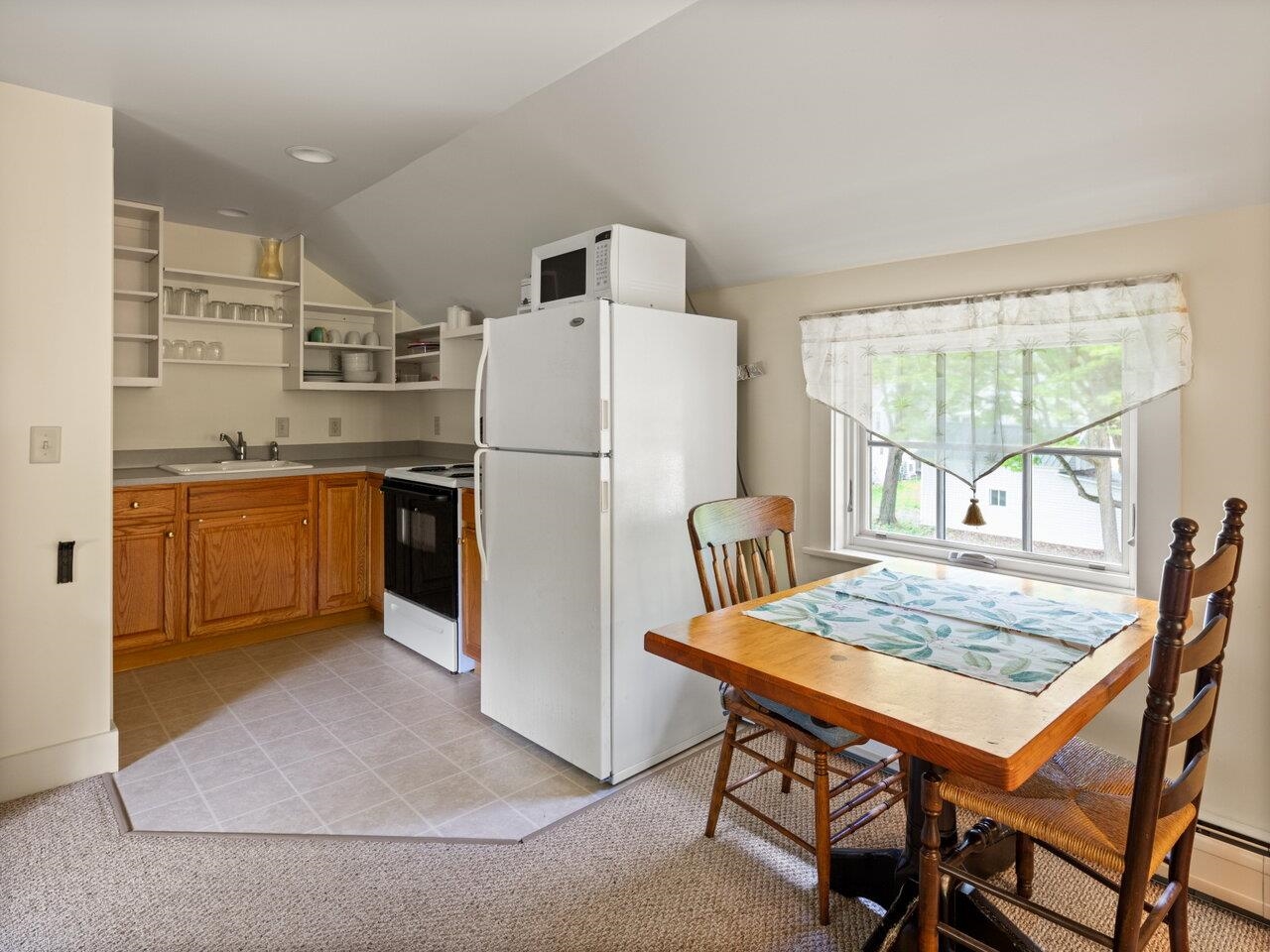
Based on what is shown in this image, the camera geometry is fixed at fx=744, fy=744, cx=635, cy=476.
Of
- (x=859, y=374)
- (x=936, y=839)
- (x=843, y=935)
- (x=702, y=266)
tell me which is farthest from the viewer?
(x=702, y=266)

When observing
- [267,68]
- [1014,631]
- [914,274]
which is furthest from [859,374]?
[267,68]

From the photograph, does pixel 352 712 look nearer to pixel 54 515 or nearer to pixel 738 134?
pixel 54 515

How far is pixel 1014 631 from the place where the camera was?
64.9 inches

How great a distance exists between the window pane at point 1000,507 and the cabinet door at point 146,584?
3.48m

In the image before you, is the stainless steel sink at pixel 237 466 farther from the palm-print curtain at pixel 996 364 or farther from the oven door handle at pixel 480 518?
the palm-print curtain at pixel 996 364

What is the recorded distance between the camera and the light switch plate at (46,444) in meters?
2.43

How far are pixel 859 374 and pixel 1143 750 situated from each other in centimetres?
170

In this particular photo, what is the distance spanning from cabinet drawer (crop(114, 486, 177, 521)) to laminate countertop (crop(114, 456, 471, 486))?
4cm

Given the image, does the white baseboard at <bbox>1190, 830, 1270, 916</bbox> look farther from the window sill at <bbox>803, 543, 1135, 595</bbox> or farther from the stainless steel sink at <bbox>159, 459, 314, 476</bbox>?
the stainless steel sink at <bbox>159, 459, 314, 476</bbox>

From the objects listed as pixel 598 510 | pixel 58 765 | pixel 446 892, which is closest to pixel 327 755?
pixel 58 765

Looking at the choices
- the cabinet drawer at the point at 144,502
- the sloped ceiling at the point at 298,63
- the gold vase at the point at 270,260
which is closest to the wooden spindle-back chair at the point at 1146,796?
the sloped ceiling at the point at 298,63

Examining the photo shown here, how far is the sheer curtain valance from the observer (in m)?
2.03

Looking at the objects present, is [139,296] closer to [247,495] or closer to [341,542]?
[247,495]

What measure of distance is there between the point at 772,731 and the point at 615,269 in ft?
5.28
